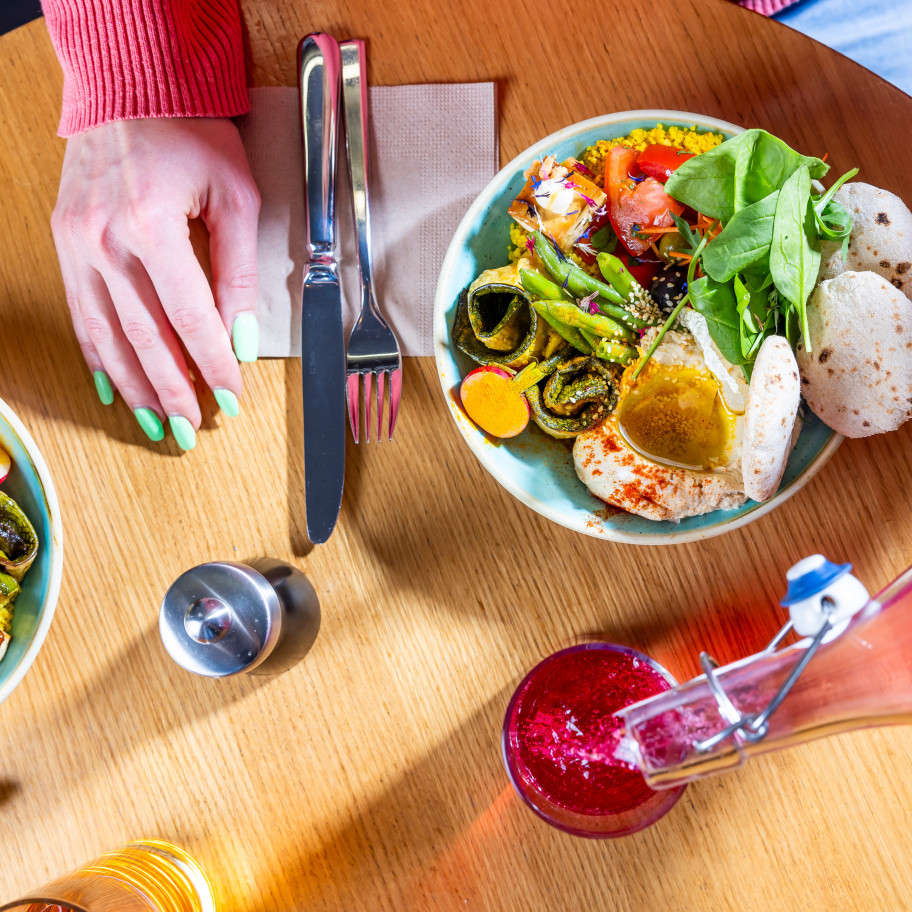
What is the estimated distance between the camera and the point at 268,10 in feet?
2.99

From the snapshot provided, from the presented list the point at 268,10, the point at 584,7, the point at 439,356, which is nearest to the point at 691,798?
the point at 439,356

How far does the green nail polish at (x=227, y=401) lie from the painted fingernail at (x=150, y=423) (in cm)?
9

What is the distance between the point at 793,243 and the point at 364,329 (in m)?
0.50

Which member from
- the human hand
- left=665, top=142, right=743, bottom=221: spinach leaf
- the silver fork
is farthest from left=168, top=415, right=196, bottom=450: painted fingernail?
left=665, top=142, right=743, bottom=221: spinach leaf

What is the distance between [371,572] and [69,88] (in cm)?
72

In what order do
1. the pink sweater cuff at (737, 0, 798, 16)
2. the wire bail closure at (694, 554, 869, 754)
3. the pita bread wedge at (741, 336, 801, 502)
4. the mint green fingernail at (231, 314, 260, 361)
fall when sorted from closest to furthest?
1. the wire bail closure at (694, 554, 869, 754)
2. the pita bread wedge at (741, 336, 801, 502)
3. the mint green fingernail at (231, 314, 260, 361)
4. the pink sweater cuff at (737, 0, 798, 16)

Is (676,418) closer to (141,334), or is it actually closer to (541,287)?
(541,287)

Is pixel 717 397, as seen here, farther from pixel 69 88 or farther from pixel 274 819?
pixel 69 88

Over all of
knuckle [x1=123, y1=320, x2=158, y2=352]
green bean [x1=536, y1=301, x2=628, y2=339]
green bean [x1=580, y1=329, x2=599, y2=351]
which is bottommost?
knuckle [x1=123, y1=320, x2=158, y2=352]

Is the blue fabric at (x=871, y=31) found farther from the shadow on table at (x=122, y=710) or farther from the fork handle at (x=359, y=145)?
the shadow on table at (x=122, y=710)

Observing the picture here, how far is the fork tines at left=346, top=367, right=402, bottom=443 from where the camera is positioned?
0.92m

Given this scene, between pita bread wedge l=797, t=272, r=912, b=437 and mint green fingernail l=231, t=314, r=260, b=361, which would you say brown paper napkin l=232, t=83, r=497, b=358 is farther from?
pita bread wedge l=797, t=272, r=912, b=437

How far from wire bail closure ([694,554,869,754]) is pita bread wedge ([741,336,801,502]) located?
0.15 metres

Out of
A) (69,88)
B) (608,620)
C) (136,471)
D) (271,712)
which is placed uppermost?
(69,88)
